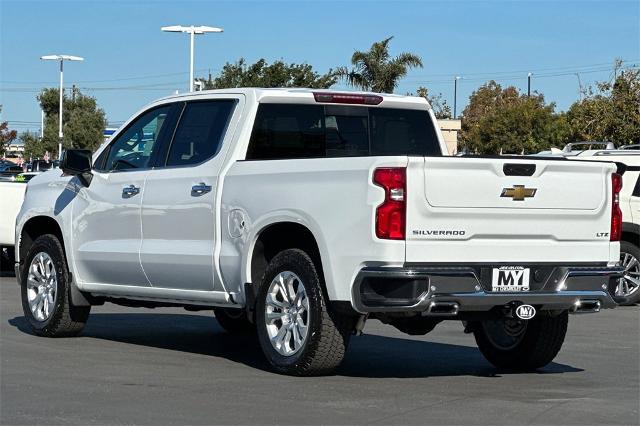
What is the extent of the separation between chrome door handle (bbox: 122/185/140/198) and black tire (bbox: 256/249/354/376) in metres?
1.96

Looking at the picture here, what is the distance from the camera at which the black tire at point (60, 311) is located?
11438mm

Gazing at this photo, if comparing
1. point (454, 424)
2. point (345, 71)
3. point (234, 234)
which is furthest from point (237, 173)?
point (345, 71)

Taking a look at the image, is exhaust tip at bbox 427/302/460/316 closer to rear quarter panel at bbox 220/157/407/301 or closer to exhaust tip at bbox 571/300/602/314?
rear quarter panel at bbox 220/157/407/301

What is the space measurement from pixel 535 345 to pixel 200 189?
2758 millimetres

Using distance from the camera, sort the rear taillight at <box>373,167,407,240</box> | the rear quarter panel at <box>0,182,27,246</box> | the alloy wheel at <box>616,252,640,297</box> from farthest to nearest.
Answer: the rear quarter panel at <box>0,182,27,246</box> < the alloy wheel at <box>616,252,640,297</box> < the rear taillight at <box>373,167,407,240</box>

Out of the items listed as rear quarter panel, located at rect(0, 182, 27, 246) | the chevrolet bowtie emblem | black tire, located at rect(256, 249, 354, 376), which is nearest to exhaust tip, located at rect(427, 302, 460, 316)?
black tire, located at rect(256, 249, 354, 376)

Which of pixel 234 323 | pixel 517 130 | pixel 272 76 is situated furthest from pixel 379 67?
pixel 234 323

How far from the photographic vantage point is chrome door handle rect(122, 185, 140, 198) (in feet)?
35.1

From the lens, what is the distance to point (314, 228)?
29.2 feet

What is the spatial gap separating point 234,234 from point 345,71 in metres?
49.5

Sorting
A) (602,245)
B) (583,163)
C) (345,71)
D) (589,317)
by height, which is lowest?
(589,317)

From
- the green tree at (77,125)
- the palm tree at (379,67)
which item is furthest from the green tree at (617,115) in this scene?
the green tree at (77,125)

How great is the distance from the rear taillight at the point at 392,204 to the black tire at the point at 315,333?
724 mm

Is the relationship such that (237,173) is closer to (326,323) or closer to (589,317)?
(326,323)
